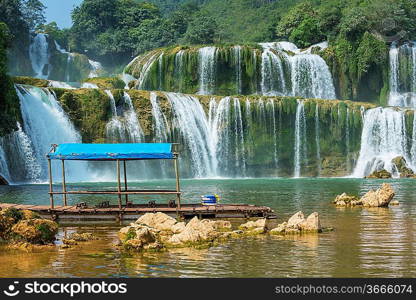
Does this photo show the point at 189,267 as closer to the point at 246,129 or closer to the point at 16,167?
the point at 16,167

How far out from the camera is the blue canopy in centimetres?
2131

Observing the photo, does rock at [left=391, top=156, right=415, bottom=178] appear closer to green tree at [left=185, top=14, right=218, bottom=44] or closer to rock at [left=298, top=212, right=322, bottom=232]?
rock at [left=298, top=212, right=322, bottom=232]

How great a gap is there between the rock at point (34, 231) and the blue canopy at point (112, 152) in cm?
476

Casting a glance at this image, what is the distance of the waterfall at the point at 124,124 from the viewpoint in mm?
45719

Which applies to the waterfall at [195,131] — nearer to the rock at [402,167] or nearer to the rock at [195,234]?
the rock at [402,167]

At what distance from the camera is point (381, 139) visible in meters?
49.4

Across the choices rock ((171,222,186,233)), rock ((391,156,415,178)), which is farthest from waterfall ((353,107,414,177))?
rock ((171,222,186,233))

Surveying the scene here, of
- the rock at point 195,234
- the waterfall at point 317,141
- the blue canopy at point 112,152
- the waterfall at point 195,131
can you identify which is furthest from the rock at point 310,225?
the waterfall at point 317,141

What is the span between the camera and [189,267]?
1355 centimetres

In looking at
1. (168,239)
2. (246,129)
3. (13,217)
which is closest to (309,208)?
(168,239)

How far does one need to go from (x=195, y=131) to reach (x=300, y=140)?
7811 mm

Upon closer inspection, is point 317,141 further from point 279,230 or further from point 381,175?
point 279,230

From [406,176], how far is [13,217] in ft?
113

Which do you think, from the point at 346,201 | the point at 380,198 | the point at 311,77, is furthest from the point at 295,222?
the point at 311,77
